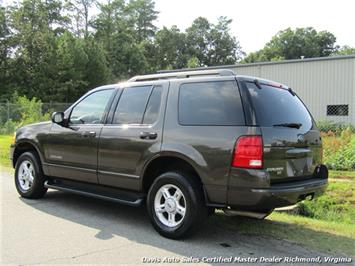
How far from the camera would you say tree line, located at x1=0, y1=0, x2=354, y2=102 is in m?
49.1

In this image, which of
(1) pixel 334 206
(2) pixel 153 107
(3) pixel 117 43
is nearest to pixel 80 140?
(2) pixel 153 107

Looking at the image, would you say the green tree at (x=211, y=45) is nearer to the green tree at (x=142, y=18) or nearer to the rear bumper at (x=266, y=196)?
the green tree at (x=142, y=18)

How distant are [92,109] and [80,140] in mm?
541

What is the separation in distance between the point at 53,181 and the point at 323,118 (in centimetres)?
2206

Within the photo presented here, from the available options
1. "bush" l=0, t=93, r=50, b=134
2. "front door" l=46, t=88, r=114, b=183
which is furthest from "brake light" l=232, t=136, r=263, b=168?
"bush" l=0, t=93, r=50, b=134

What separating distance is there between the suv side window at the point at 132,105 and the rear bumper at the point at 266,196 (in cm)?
185

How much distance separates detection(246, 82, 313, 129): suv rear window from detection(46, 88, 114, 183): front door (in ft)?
8.03

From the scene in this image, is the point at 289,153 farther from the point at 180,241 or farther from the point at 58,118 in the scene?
the point at 58,118

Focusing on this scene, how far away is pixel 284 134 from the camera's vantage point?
17.7ft

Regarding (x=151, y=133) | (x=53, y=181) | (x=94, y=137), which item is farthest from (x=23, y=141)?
(x=151, y=133)

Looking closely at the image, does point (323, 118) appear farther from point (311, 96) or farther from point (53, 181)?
point (53, 181)

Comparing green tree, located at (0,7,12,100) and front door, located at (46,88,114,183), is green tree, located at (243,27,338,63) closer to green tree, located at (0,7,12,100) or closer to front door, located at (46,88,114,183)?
green tree, located at (0,7,12,100)

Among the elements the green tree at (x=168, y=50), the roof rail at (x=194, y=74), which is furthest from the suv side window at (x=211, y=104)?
the green tree at (x=168, y=50)

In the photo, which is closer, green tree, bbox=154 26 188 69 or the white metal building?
the white metal building
